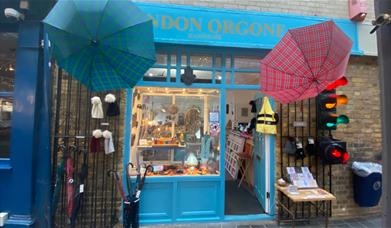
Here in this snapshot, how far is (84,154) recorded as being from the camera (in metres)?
3.62

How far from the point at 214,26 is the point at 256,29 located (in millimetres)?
826

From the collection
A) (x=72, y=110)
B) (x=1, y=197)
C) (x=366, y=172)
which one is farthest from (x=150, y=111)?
(x=366, y=172)

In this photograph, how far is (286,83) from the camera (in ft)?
9.20

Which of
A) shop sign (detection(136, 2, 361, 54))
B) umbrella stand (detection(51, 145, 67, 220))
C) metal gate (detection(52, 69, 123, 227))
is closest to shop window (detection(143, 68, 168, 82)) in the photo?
shop sign (detection(136, 2, 361, 54))

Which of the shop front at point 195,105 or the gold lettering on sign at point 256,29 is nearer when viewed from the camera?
the shop front at point 195,105

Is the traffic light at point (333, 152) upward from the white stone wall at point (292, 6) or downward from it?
downward

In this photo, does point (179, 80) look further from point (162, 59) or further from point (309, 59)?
point (309, 59)

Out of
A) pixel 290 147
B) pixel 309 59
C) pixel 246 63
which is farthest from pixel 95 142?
pixel 290 147

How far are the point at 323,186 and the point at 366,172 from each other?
0.83m

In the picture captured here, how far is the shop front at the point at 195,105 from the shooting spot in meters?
3.93

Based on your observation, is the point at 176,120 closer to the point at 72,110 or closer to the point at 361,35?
the point at 72,110

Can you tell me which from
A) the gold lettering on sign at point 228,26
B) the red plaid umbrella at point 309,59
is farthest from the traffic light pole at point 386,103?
the gold lettering on sign at point 228,26

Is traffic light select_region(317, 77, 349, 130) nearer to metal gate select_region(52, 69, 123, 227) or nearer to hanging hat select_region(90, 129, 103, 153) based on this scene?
metal gate select_region(52, 69, 123, 227)

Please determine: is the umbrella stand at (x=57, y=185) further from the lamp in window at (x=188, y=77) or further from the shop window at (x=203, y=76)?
the shop window at (x=203, y=76)
